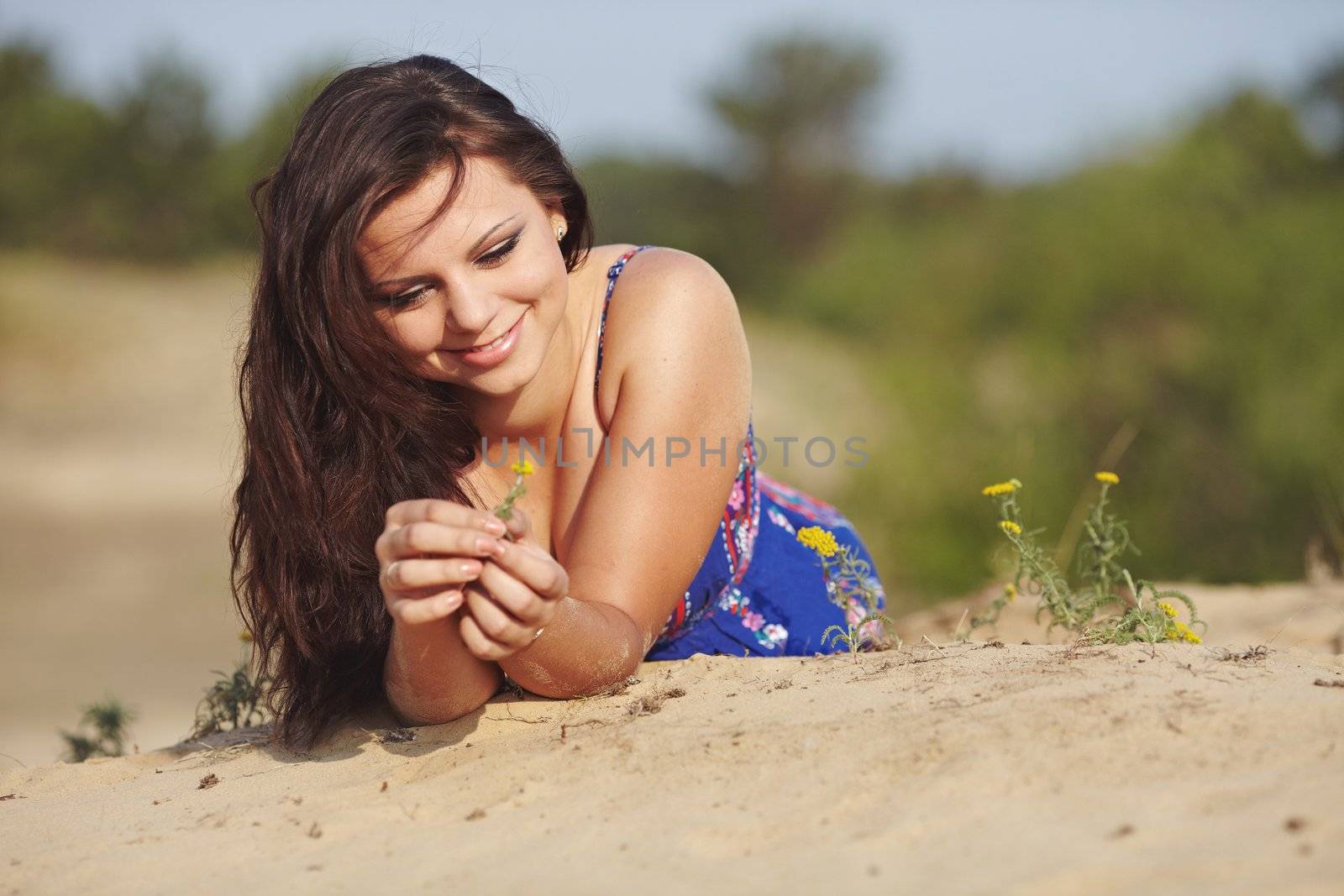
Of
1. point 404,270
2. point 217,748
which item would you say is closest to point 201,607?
point 217,748

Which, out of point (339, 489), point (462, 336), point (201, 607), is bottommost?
point (201, 607)

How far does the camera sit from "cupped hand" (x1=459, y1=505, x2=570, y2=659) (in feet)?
6.15

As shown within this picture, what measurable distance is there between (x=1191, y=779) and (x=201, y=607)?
10.0m

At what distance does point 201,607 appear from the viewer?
1046cm

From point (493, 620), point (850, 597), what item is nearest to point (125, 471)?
point (850, 597)

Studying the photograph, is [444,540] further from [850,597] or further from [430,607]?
[850,597]

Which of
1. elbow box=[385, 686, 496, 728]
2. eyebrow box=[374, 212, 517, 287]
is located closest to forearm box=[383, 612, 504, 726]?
elbow box=[385, 686, 496, 728]

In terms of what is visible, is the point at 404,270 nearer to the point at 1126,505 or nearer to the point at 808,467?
the point at 1126,505

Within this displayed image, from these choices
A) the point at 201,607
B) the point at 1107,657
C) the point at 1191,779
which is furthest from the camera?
the point at 201,607

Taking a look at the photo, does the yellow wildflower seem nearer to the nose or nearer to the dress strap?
the dress strap

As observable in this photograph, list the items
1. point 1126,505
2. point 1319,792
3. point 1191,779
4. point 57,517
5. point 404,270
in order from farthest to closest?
point 57,517, point 1126,505, point 404,270, point 1191,779, point 1319,792

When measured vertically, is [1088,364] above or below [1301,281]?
below

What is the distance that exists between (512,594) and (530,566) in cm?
5

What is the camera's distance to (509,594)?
1879mm
